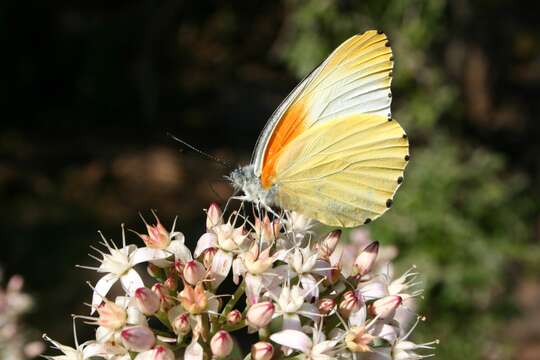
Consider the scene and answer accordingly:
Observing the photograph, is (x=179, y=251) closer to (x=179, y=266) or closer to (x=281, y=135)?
(x=179, y=266)

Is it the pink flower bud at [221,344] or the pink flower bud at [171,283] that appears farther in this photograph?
the pink flower bud at [171,283]

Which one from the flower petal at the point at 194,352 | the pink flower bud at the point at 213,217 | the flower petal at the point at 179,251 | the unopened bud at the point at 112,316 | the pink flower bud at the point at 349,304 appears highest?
the pink flower bud at the point at 213,217

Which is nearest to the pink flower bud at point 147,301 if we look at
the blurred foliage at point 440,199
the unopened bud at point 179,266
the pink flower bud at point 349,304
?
the unopened bud at point 179,266

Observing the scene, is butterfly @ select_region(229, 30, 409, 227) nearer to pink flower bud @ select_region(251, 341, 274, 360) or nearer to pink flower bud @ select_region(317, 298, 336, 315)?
pink flower bud @ select_region(317, 298, 336, 315)

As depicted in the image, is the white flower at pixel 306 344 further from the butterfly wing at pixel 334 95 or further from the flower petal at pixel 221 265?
the butterfly wing at pixel 334 95

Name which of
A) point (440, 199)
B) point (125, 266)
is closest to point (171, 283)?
point (125, 266)

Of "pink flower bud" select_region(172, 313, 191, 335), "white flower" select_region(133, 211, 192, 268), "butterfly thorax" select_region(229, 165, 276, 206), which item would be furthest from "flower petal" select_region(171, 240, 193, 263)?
"butterfly thorax" select_region(229, 165, 276, 206)
